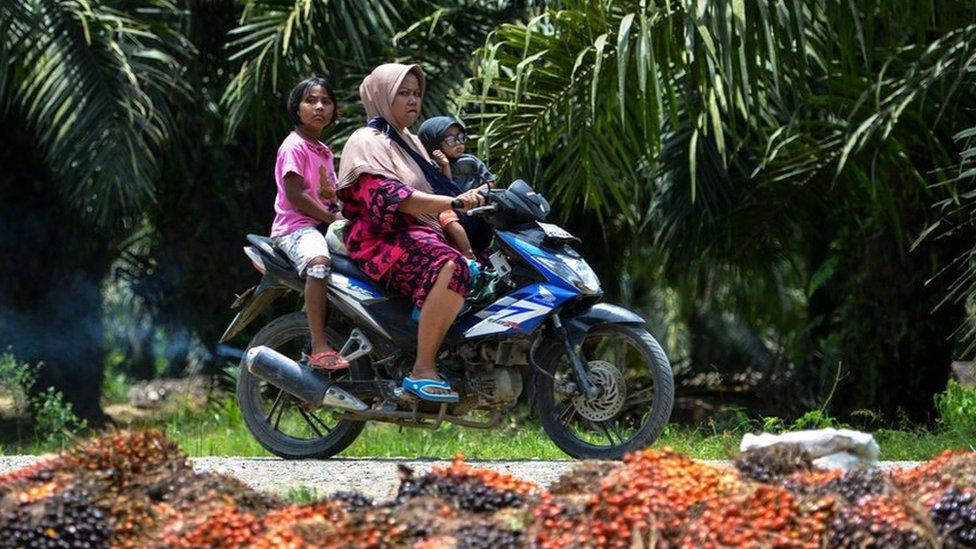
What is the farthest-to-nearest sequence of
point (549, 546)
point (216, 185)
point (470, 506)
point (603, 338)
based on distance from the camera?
point (216, 185), point (603, 338), point (470, 506), point (549, 546)

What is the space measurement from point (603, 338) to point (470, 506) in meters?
3.05

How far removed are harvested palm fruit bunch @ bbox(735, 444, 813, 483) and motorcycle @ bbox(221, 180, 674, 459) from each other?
2334 mm

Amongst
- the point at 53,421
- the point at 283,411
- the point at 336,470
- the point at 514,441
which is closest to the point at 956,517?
the point at 336,470

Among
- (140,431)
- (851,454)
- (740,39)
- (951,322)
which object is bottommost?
(951,322)

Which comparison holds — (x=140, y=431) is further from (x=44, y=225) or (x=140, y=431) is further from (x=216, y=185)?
(x=44, y=225)

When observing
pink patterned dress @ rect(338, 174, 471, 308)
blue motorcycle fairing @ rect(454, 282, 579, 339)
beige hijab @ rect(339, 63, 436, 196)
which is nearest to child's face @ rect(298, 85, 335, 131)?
beige hijab @ rect(339, 63, 436, 196)

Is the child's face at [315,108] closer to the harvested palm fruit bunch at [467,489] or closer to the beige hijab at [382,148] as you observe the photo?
the beige hijab at [382,148]

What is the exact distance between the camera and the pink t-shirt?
7.31 metres

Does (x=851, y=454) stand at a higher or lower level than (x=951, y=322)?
higher

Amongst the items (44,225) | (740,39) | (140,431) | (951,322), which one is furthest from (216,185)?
(140,431)

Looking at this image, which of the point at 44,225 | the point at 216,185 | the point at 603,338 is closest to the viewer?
the point at 603,338

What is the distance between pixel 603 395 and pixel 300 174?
5.11 feet

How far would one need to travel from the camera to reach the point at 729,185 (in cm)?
1145

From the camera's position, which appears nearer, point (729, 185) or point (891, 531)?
point (891, 531)
